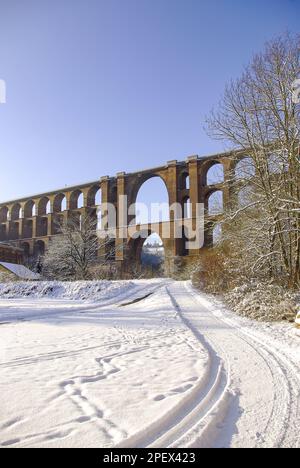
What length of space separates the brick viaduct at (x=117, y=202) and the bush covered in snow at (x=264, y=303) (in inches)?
664

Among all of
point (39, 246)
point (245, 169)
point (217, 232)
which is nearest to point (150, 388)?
point (245, 169)

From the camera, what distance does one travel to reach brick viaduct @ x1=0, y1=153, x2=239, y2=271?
3500cm

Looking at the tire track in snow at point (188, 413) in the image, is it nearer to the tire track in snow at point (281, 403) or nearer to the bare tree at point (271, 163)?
the tire track in snow at point (281, 403)

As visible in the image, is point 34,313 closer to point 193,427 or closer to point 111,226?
point 193,427

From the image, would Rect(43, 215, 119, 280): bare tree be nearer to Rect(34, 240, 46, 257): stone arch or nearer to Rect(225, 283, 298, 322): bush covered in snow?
Rect(225, 283, 298, 322): bush covered in snow

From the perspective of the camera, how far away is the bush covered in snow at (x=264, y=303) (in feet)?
24.7

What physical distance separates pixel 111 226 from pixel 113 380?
37247 mm

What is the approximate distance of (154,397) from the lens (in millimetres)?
2809

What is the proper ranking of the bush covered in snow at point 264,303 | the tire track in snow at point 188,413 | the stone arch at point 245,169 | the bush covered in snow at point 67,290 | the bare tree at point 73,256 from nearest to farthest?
the tire track in snow at point 188,413 < the bush covered in snow at point 264,303 < the stone arch at point 245,169 < the bush covered in snow at point 67,290 < the bare tree at point 73,256

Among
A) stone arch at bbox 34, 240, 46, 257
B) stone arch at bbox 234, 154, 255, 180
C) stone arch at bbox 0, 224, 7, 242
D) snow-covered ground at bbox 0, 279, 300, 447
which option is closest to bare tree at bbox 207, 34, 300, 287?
stone arch at bbox 234, 154, 255, 180

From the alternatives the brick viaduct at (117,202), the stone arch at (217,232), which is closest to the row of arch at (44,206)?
the brick viaduct at (117,202)

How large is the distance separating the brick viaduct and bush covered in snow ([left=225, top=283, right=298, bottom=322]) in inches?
664

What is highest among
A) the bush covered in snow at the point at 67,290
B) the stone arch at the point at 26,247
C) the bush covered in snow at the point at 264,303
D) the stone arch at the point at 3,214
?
the stone arch at the point at 3,214
